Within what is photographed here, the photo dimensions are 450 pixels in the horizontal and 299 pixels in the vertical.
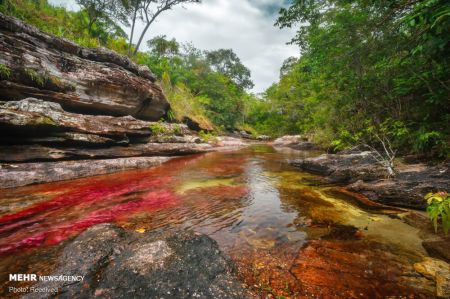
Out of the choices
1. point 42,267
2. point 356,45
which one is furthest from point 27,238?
point 356,45

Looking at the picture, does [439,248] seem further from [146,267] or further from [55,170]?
[55,170]

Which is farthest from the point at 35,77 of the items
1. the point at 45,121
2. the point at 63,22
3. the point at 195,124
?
the point at 195,124

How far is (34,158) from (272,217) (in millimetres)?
7912

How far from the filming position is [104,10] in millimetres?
17984

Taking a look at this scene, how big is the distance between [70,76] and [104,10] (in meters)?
12.8

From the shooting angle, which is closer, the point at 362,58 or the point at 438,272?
the point at 438,272

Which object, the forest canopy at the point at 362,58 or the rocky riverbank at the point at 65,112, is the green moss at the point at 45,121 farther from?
the forest canopy at the point at 362,58

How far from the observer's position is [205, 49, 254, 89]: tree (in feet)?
145

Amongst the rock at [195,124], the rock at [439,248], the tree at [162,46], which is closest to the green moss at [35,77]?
the rock at [195,124]

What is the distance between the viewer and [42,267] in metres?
2.41

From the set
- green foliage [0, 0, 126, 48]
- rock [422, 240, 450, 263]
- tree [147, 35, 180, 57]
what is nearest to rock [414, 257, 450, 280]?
rock [422, 240, 450, 263]

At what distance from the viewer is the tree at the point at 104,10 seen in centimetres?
1684

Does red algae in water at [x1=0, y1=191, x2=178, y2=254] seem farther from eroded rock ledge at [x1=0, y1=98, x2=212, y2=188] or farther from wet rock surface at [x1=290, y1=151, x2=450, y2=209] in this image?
wet rock surface at [x1=290, y1=151, x2=450, y2=209]

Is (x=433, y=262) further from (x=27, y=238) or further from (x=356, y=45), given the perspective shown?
(x=356, y=45)
